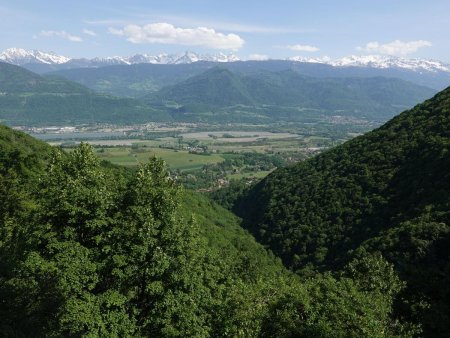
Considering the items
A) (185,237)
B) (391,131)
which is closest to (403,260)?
(185,237)

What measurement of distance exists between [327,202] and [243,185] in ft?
242

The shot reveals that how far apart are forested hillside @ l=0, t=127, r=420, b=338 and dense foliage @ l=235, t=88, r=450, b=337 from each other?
35.9 feet

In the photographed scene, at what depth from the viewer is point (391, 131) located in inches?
3366

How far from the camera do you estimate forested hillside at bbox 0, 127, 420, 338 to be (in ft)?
63.4

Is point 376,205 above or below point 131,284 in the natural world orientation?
below

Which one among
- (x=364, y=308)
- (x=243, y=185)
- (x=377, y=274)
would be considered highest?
(x=364, y=308)

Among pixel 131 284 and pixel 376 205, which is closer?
pixel 131 284

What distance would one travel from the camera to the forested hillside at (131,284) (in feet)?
63.4

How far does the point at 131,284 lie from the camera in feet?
71.4

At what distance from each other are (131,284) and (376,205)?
5429cm

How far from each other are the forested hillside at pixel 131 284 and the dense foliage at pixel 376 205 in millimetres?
10929

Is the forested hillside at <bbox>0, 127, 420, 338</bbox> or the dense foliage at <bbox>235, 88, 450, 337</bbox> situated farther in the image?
the dense foliage at <bbox>235, 88, 450, 337</bbox>

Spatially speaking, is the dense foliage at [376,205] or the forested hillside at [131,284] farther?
the dense foliage at [376,205]

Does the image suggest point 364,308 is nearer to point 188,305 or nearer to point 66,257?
point 188,305
